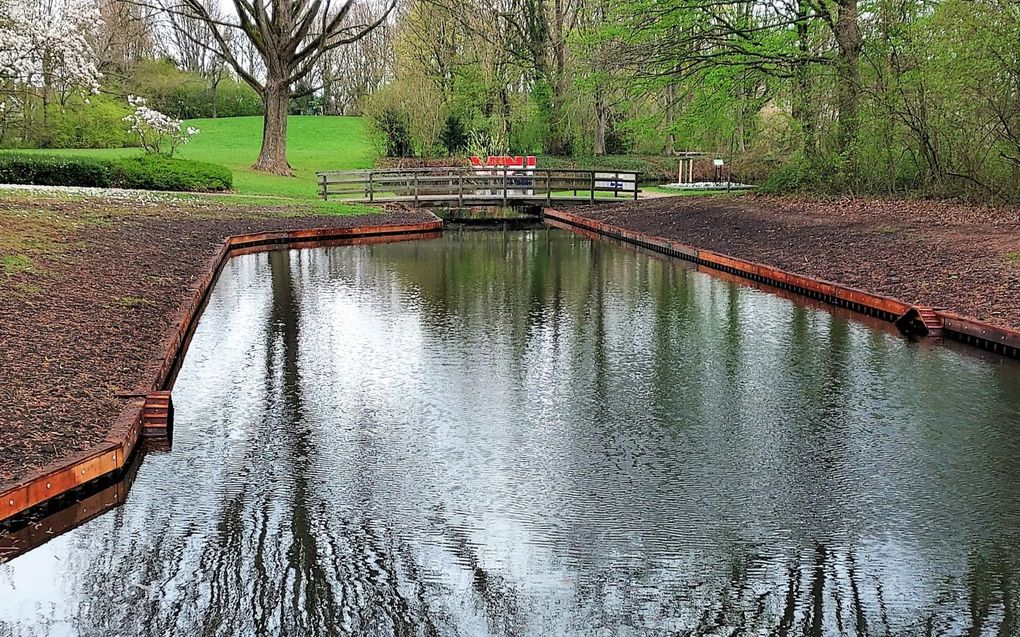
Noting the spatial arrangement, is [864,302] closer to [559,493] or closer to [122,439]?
[559,493]

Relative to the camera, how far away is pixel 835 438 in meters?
7.66

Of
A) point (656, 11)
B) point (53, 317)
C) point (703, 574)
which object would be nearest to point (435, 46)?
point (656, 11)

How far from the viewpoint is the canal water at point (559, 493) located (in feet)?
16.2

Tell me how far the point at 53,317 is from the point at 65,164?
1896cm

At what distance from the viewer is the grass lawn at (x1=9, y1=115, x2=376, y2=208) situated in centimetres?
3344

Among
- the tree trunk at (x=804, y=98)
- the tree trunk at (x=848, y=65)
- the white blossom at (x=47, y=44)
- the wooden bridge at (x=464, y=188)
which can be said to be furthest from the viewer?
the wooden bridge at (x=464, y=188)

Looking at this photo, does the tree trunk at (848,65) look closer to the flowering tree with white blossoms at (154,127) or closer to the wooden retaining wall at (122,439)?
the wooden retaining wall at (122,439)

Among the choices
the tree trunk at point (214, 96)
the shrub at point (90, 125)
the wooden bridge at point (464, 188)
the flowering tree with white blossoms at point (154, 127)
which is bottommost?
the wooden bridge at point (464, 188)

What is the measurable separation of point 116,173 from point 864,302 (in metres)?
21.2

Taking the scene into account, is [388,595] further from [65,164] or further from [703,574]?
[65,164]

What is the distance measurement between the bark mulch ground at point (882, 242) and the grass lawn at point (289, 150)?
1077cm

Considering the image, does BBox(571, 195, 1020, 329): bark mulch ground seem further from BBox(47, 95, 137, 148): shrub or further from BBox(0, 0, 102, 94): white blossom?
BBox(47, 95, 137, 148): shrub

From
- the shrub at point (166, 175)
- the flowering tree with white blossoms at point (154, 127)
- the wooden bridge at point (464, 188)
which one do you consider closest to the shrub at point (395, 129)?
the wooden bridge at point (464, 188)

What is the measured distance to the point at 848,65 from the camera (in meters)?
23.6
